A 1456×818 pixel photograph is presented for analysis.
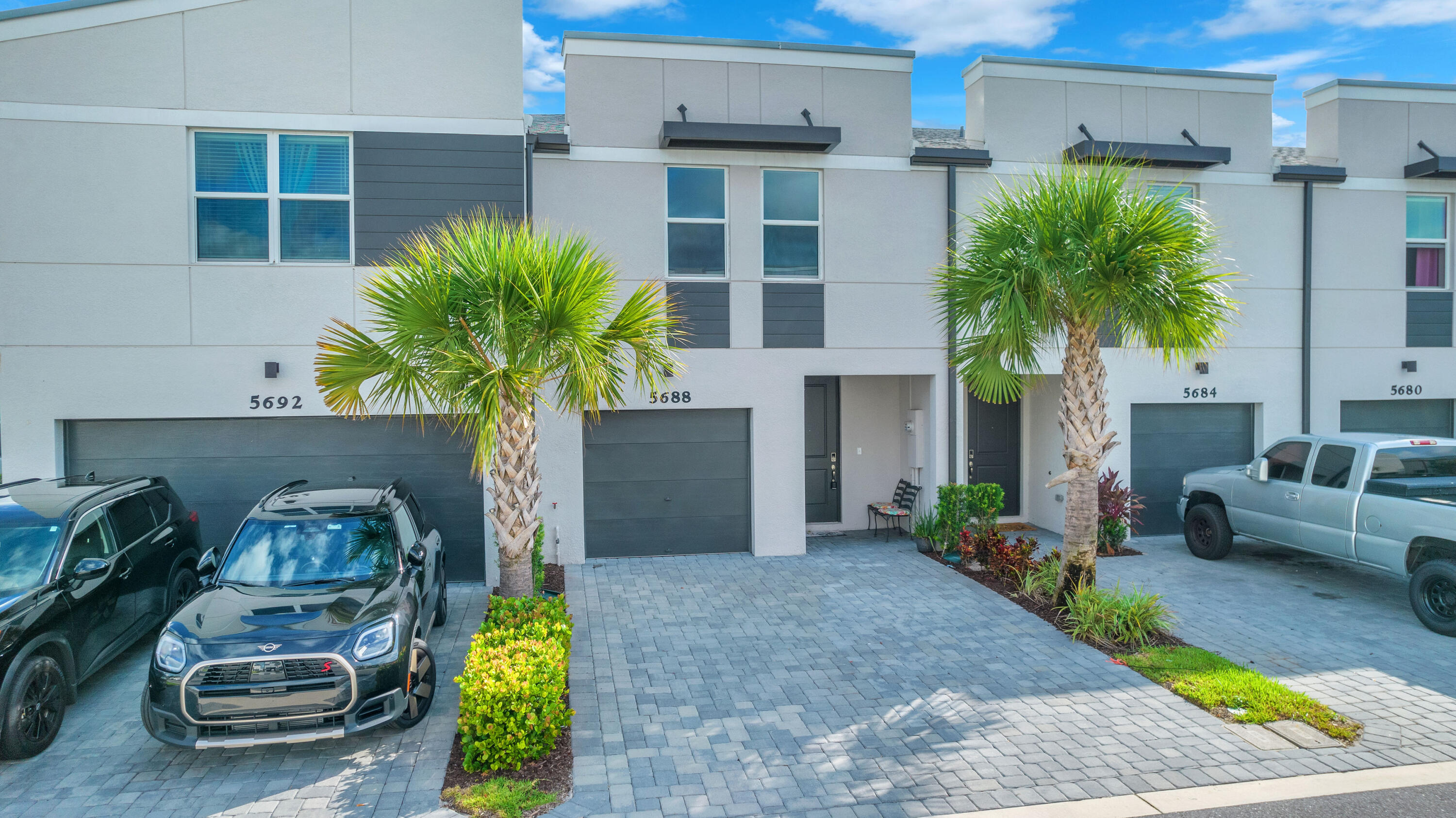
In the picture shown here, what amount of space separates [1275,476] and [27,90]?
1623 centimetres

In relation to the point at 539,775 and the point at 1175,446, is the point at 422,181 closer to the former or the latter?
the point at 539,775

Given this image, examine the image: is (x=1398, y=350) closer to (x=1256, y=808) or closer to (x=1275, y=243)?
(x=1275, y=243)

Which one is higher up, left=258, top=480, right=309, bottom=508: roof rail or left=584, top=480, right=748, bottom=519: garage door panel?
left=258, top=480, right=309, bottom=508: roof rail

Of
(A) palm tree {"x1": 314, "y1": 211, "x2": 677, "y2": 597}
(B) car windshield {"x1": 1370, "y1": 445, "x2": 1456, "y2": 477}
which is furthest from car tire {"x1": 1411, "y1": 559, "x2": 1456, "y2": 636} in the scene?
(A) palm tree {"x1": 314, "y1": 211, "x2": 677, "y2": 597}

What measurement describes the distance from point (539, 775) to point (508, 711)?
1.63ft

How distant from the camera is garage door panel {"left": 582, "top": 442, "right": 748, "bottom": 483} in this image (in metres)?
11.9

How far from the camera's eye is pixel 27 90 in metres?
9.91

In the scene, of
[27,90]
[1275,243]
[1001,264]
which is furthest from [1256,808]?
[27,90]

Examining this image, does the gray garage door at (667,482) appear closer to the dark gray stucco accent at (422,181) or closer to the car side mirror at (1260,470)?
the dark gray stucco accent at (422,181)

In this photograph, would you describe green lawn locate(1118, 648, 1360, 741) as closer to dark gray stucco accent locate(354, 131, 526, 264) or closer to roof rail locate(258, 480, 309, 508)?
roof rail locate(258, 480, 309, 508)

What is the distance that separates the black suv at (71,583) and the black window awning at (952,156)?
10592 millimetres

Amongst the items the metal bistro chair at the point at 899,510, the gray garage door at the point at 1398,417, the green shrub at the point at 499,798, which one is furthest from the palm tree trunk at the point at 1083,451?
the gray garage door at the point at 1398,417

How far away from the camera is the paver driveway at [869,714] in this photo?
5617 millimetres

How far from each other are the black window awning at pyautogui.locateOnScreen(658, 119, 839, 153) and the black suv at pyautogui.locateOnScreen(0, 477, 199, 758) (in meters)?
7.48
